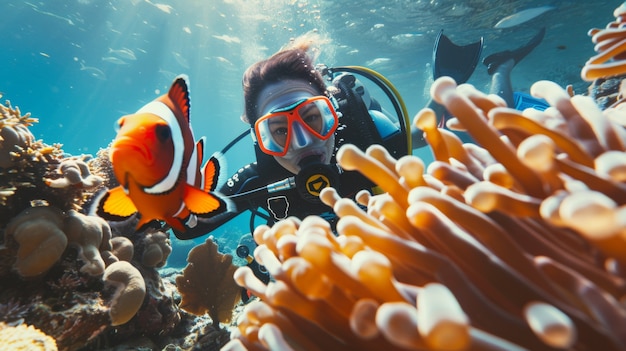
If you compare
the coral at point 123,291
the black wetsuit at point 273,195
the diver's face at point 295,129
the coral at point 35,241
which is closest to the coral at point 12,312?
the coral at point 35,241

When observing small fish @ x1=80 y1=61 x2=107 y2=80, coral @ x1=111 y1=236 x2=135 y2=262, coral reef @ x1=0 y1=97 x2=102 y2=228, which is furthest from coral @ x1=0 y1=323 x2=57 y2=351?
small fish @ x1=80 y1=61 x2=107 y2=80

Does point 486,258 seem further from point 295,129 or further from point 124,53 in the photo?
point 124,53

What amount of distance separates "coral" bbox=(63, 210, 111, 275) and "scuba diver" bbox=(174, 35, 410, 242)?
66 centimetres

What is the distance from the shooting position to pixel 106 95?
3894 cm

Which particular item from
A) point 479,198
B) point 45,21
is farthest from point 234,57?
point 479,198

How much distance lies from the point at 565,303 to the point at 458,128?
0.72 m

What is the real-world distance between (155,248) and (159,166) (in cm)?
279

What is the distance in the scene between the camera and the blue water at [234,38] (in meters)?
17.1

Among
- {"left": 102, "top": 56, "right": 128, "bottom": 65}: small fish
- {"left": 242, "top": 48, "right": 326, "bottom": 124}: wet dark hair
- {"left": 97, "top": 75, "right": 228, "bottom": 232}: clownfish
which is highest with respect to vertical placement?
{"left": 102, "top": 56, "right": 128, "bottom": 65}: small fish

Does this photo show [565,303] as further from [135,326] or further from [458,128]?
[135,326]

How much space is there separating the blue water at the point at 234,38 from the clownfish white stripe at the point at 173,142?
56.5 ft

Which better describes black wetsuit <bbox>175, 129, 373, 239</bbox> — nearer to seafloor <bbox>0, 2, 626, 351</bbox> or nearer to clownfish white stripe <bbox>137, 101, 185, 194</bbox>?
seafloor <bbox>0, 2, 626, 351</bbox>

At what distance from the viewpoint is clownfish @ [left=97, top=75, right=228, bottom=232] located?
94 cm

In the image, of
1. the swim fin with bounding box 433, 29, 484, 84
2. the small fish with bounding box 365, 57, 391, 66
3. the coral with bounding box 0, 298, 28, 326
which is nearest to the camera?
the coral with bounding box 0, 298, 28, 326
